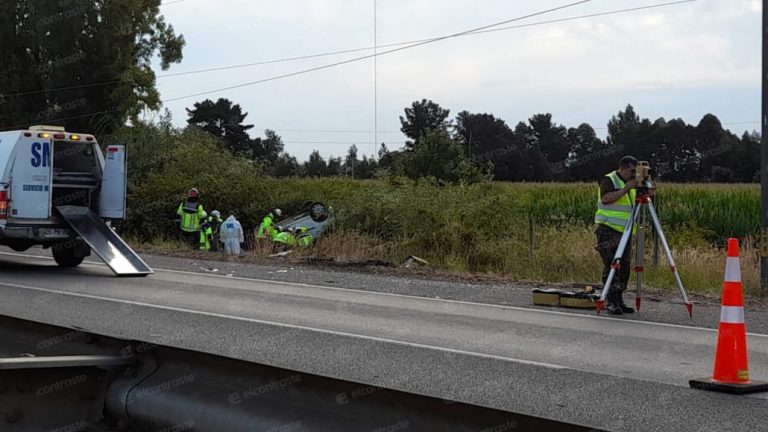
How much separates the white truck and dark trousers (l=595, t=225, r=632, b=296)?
25.7 ft

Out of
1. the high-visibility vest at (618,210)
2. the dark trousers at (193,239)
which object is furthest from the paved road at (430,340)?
the dark trousers at (193,239)

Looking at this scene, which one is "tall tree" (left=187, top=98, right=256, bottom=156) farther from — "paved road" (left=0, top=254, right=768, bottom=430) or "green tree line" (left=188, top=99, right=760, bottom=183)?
"paved road" (left=0, top=254, right=768, bottom=430)

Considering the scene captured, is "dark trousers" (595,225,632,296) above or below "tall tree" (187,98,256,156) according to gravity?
below

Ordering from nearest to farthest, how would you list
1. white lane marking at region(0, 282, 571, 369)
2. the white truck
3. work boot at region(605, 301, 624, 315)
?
white lane marking at region(0, 282, 571, 369) < work boot at region(605, 301, 624, 315) < the white truck

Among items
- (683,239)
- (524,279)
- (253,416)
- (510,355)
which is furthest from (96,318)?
(683,239)

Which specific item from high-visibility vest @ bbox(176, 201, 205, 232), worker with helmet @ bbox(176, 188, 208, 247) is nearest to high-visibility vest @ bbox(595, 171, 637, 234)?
worker with helmet @ bbox(176, 188, 208, 247)

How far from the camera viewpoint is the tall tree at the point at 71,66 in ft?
129

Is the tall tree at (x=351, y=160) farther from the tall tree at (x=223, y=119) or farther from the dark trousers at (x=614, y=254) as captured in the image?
the dark trousers at (x=614, y=254)

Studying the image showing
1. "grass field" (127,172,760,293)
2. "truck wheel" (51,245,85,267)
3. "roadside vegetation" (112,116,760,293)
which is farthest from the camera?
"roadside vegetation" (112,116,760,293)

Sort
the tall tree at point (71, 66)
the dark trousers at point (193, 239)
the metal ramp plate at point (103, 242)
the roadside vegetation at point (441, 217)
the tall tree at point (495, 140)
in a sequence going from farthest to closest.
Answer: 1. the tall tree at point (495, 140)
2. the tall tree at point (71, 66)
3. the dark trousers at point (193, 239)
4. the roadside vegetation at point (441, 217)
5. the metal ramp plate at point (103, 242)

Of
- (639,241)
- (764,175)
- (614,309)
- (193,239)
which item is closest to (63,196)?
(193,239)

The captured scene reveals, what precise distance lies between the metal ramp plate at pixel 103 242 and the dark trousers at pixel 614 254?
7.83 metres

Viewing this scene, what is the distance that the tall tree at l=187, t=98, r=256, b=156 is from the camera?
88312 mm

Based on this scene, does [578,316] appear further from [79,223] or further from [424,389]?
[79,223]
